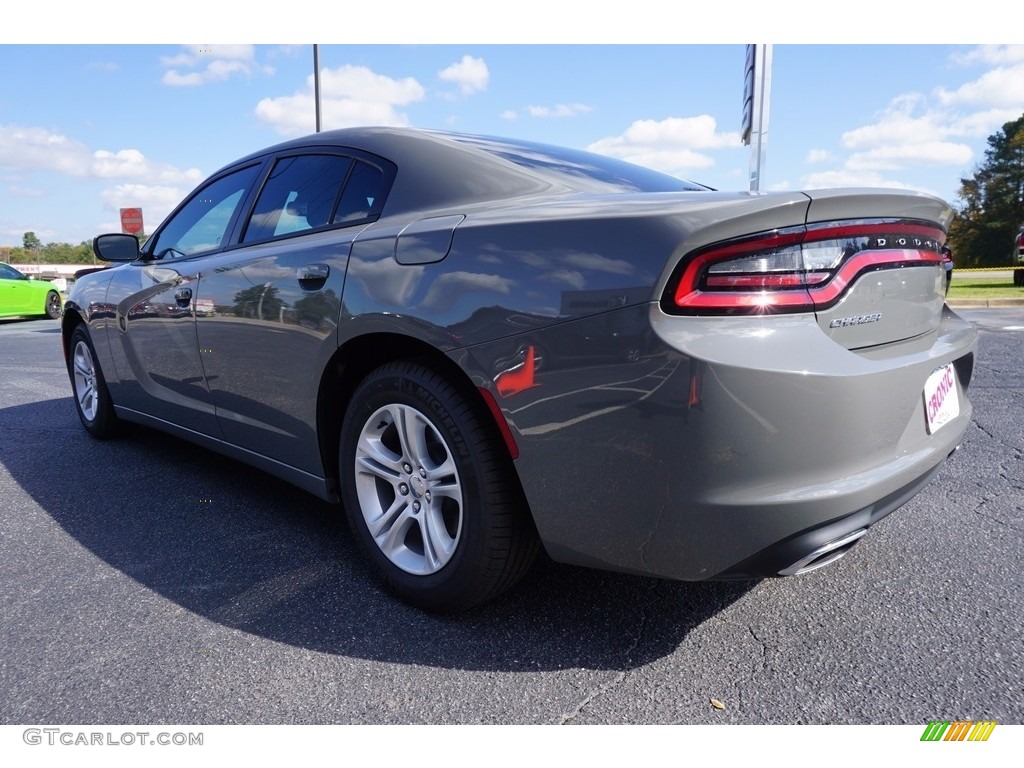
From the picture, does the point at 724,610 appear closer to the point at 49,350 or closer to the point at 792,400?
the point at 792,400

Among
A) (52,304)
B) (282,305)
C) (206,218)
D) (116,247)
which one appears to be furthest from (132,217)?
(282,305)

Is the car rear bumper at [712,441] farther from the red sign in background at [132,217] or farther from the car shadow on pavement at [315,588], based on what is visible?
the red sign in background at [132,217]

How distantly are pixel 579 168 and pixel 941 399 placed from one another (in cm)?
140

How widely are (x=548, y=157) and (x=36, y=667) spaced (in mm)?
2252

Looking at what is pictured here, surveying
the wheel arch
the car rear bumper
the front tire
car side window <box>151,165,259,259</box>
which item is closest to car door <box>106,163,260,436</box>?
car side window <box>151,165,259,259</box>

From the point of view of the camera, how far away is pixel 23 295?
50.3 feet

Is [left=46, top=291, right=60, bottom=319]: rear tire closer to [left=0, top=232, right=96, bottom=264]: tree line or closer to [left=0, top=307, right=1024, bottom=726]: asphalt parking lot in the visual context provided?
[left=0, top=307, right=1024, bottom=726]: asphalt parking lot

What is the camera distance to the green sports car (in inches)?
587

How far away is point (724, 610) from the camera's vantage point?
220cm

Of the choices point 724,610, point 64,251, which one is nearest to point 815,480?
point 724,610

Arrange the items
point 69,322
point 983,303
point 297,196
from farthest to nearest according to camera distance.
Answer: point 983,303 → point 69,322 → point 297,196

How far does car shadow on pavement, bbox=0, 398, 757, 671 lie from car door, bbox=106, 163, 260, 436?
39cm

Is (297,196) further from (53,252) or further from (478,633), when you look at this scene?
(53,252)

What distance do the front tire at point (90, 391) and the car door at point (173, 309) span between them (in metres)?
0.31
